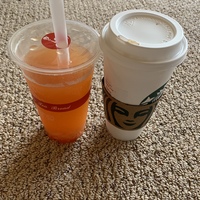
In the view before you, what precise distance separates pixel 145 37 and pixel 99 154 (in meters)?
0.28

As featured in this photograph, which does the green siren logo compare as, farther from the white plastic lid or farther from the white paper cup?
the white plastic lid

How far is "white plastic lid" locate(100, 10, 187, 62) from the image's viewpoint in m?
0.47

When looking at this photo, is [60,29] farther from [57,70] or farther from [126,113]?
[126,113]

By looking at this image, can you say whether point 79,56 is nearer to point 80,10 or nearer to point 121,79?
point 121,79

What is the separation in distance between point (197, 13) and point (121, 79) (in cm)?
68

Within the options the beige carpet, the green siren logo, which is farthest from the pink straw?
the beige carpet

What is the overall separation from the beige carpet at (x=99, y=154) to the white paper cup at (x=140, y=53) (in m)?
0.14

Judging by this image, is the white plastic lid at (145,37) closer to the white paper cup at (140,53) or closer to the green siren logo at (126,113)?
the white paper cup at (140,53)

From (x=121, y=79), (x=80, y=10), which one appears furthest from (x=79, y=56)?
(x=80, y=10)

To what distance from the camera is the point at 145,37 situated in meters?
0.50

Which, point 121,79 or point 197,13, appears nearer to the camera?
point 121,79

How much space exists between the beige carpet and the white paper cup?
0.47ft

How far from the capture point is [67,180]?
59 cm

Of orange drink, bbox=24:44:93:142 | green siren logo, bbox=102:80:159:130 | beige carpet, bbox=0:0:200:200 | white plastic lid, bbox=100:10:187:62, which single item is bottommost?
beige carpet, bbox=0:0:200:200
